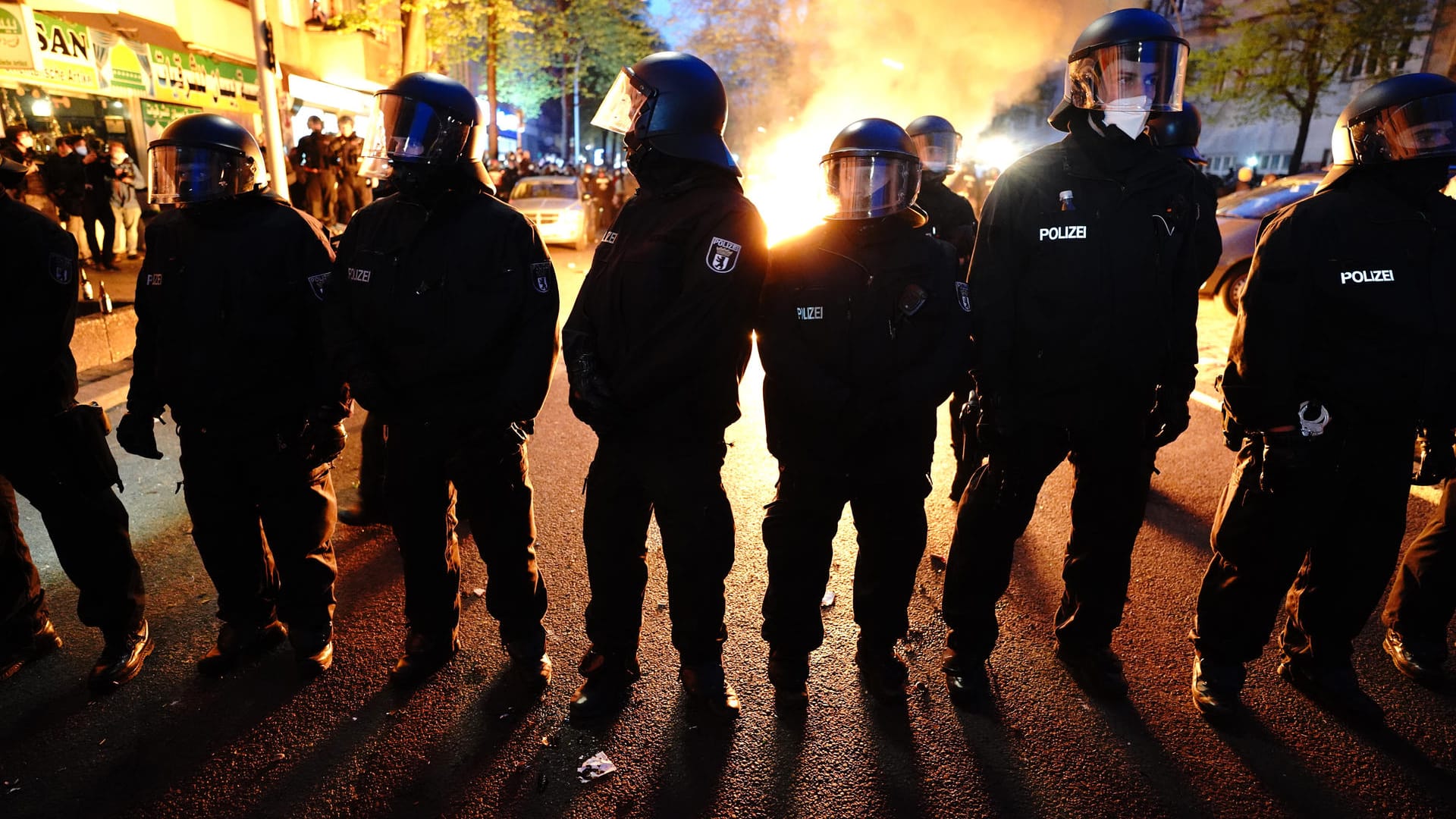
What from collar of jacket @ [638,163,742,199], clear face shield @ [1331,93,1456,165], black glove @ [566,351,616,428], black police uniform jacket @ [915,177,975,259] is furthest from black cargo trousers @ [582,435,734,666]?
black police uniform jacket @ [915,177,975,259]

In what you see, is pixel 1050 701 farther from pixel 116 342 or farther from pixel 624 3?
pixel 624 3

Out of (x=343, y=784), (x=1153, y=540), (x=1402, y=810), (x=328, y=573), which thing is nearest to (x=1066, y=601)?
(x=1402, y=810)

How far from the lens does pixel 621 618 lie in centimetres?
268

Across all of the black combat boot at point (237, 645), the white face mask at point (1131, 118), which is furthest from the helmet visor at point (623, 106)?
the black combat boot at point (237, 645)

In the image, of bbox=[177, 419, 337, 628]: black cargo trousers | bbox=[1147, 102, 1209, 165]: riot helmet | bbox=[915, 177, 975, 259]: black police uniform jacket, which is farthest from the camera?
bbox=[915, 177, 975, 259]: black police uniform jacket

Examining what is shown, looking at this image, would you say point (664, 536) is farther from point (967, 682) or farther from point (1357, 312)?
point (1357, 312)

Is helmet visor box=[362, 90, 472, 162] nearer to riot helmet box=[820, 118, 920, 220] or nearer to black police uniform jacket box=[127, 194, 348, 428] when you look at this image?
black police uniform jacket box=[127, 194, 348, 428]

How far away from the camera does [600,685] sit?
8.77 ft

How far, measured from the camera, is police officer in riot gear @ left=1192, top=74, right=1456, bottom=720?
7.84ft

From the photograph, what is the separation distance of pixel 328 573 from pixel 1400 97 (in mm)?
3821

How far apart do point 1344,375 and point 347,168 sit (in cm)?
1377

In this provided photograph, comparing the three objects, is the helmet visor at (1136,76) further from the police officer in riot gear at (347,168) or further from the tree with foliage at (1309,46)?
the tree with foliage at (1309,46)

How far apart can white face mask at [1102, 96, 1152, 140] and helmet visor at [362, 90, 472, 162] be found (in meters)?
2.07

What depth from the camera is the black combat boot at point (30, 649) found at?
9.32ft
